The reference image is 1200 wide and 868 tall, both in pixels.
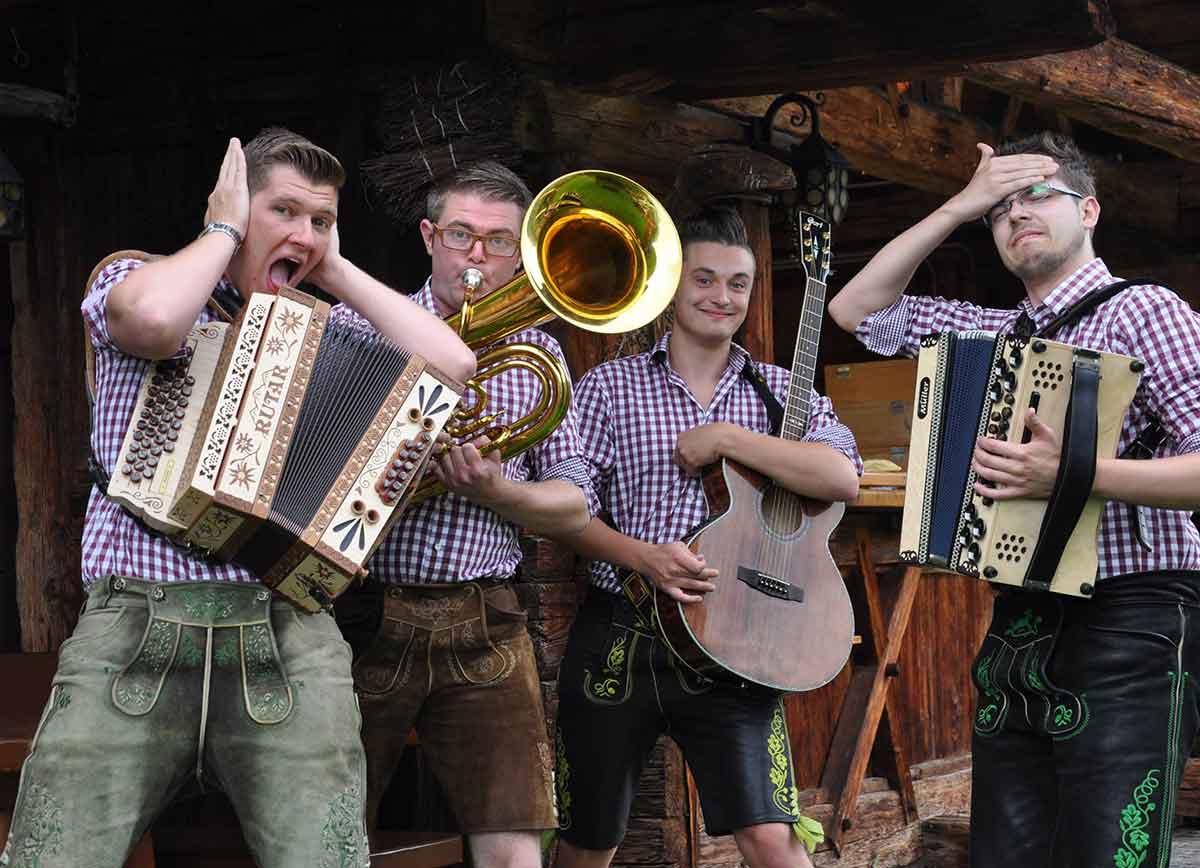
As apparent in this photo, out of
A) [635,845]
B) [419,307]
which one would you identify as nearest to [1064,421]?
[419,307]

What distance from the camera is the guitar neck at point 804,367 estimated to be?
4457mm

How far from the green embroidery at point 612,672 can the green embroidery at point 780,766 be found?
39 cm

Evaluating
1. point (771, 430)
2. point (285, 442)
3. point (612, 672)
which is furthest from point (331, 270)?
point (771, 430)

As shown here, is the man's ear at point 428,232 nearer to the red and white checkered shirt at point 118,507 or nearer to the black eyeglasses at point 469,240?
the black eyeglasses at point 469,240

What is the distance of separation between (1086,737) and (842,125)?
3649mm

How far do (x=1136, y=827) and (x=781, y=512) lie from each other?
1225 millimetres

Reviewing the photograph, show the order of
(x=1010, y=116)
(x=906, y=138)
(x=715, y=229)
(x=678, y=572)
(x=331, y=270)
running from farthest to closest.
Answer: (x=1010, y=116) < (x=906, y=138) < (x=715, y=229) < (x=678, y=572) < (x=331, y=270)

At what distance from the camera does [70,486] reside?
5863 millimetres

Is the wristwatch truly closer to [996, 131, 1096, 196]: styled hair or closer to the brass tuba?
the brass tuba

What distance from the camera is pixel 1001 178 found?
3.89m

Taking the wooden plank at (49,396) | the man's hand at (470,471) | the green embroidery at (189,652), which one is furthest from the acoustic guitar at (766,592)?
the wooden plank at (49,396)

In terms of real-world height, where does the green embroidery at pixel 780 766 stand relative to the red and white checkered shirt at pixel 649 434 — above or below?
below

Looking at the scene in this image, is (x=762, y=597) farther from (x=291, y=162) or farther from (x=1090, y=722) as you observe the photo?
(x=291, y=162)

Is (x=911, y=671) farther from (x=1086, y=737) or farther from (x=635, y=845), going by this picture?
(x=1086, y=737)
